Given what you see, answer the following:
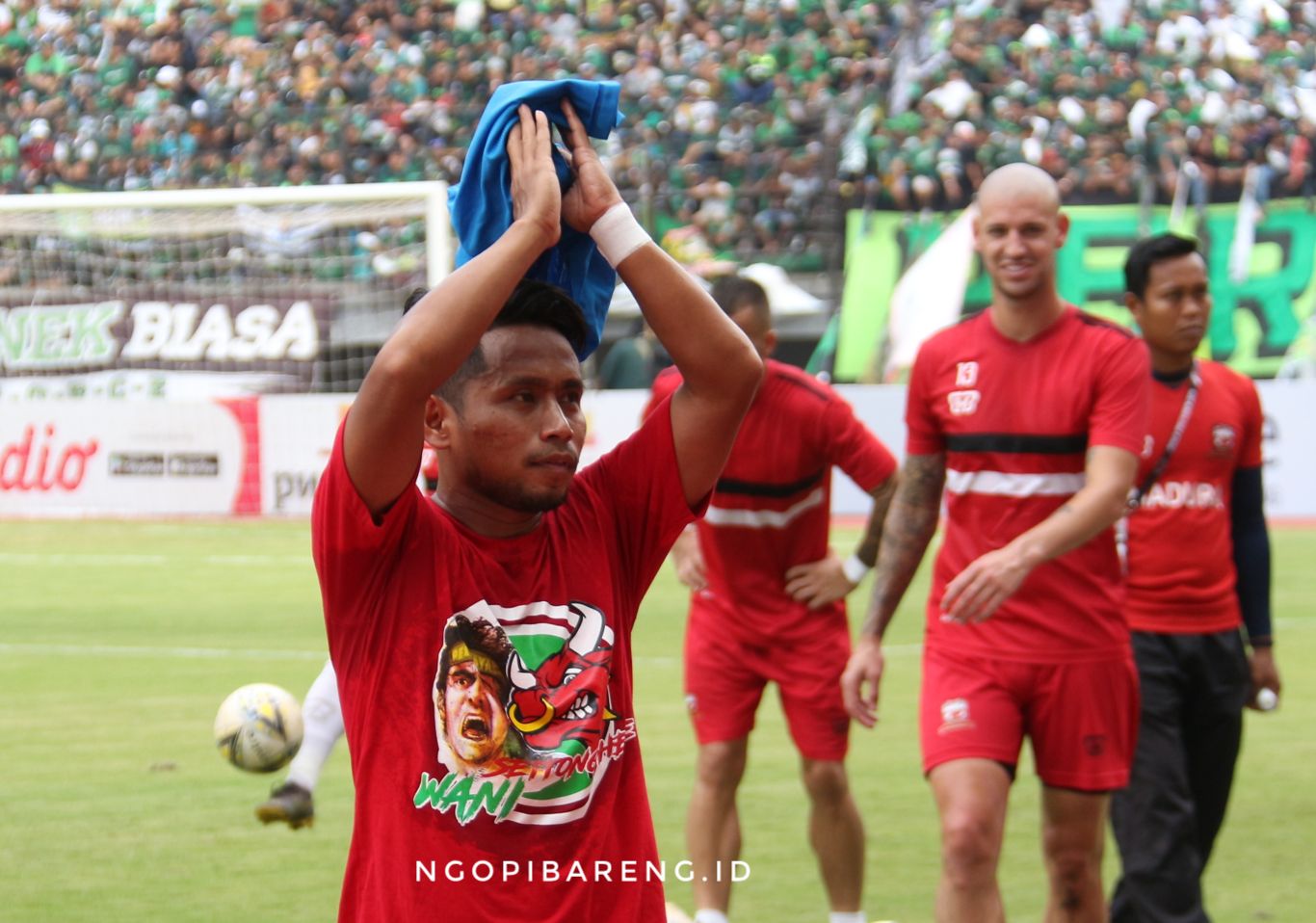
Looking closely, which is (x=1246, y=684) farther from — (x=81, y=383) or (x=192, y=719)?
(x=81, y=383)

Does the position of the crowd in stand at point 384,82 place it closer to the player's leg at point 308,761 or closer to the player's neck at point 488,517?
the player's leg at point 308,761

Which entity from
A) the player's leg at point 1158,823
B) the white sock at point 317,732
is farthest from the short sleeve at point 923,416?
the white sock at point 317,732

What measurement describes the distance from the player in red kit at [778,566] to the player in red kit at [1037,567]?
1.36 meters

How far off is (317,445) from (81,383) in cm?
324

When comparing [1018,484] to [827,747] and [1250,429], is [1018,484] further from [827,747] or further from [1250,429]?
[827,747]

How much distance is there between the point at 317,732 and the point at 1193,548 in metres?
3.24

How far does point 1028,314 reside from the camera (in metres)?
5.60

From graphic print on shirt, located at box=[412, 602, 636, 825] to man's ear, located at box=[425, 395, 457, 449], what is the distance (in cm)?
30

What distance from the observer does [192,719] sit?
33.5 ft

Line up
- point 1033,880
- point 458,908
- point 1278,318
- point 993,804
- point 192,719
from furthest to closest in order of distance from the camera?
1. point 1278,318
2. point 192,719
3. point 1033,880
4. point 993,804
5. point 458,908

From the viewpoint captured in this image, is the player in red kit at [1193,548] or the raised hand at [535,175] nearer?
the raised hand at [535,175]

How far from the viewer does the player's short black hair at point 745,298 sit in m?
7.07

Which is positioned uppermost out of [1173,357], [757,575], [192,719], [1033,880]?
[1173,357]

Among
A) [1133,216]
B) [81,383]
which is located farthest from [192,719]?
[1133,216]
